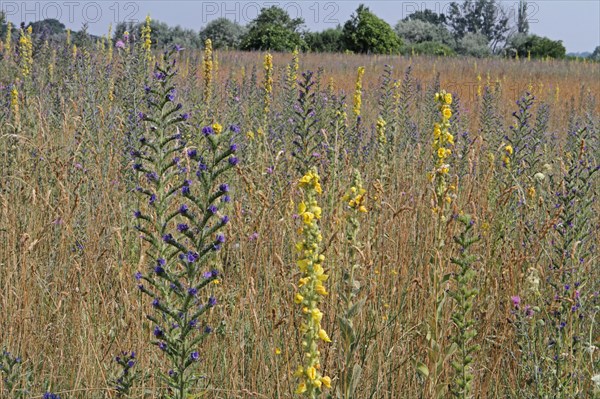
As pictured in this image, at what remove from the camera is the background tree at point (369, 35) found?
33.0 meters

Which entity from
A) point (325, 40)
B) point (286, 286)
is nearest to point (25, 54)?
point (286, 286)

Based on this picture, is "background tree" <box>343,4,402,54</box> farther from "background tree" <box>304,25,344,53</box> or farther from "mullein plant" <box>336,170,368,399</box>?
"mullein plant" <box>336,170,368,399</box>

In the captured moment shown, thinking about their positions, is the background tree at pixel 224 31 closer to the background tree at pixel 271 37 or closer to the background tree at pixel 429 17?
the background tree at pixel 271 37

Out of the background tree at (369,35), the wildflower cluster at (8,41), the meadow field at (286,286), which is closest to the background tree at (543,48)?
the background tree at (369,35)

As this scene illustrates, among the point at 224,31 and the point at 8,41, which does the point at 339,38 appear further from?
the point at 8,41

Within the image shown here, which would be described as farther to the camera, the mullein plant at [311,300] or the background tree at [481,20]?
the background tree at [481,20]

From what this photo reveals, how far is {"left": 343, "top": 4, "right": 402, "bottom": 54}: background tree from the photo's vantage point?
108 ft

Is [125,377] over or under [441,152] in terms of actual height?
under

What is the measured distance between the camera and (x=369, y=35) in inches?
1304

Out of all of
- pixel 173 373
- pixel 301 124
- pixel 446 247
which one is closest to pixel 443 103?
pixel 446 247

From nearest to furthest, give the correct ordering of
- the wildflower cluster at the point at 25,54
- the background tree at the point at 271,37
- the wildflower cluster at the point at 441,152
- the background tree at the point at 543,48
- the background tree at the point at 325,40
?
1. the wildflower cluster at the point at 441,152
2. the wildflower cluster at the point at 25,54
3. the background tree at the point at 271,37
4. the background tree at the point at 325,40
5. the background tree at the point at 543,48

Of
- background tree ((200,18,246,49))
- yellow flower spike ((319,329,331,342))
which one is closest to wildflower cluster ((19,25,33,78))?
yellow flower spike ((319,329,331,342))

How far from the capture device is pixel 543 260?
4184 millimetres

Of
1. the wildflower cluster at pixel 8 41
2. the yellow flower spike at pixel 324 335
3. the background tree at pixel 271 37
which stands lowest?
the yellow flower spike at pixel 324 335
